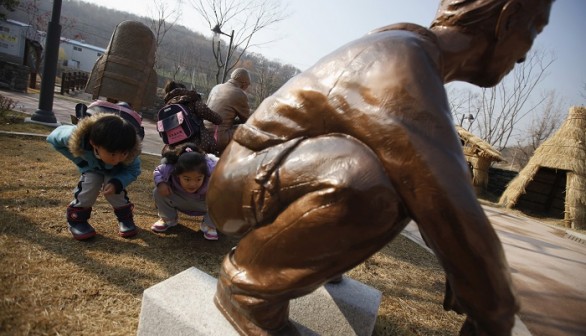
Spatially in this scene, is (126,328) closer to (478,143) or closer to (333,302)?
(333,302)

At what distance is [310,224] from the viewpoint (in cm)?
103

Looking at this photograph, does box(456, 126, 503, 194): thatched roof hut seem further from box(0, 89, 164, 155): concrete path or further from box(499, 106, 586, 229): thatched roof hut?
box(0, 89, 164, 155): concrete path

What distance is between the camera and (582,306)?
11.7 feet

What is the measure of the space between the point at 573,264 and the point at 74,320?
666cm

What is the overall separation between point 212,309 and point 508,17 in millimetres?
1480

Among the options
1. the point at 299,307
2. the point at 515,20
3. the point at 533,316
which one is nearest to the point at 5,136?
the point at 299,307

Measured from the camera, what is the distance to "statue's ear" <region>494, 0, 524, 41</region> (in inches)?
45.4

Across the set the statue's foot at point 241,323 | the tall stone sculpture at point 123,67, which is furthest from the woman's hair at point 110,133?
the tall stone sculpture at point 123,67

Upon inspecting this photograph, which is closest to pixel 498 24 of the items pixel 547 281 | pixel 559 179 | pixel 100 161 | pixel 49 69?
pixel 100 161

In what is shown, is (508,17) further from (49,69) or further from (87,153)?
(49,69)

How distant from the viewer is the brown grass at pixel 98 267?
5.35ft

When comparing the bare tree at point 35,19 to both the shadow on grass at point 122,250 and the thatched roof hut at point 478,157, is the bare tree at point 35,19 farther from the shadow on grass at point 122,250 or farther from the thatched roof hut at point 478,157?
the shadow on grass at point 122,250

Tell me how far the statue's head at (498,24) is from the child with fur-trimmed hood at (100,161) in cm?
209

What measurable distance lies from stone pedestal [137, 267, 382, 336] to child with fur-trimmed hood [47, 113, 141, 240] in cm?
132
